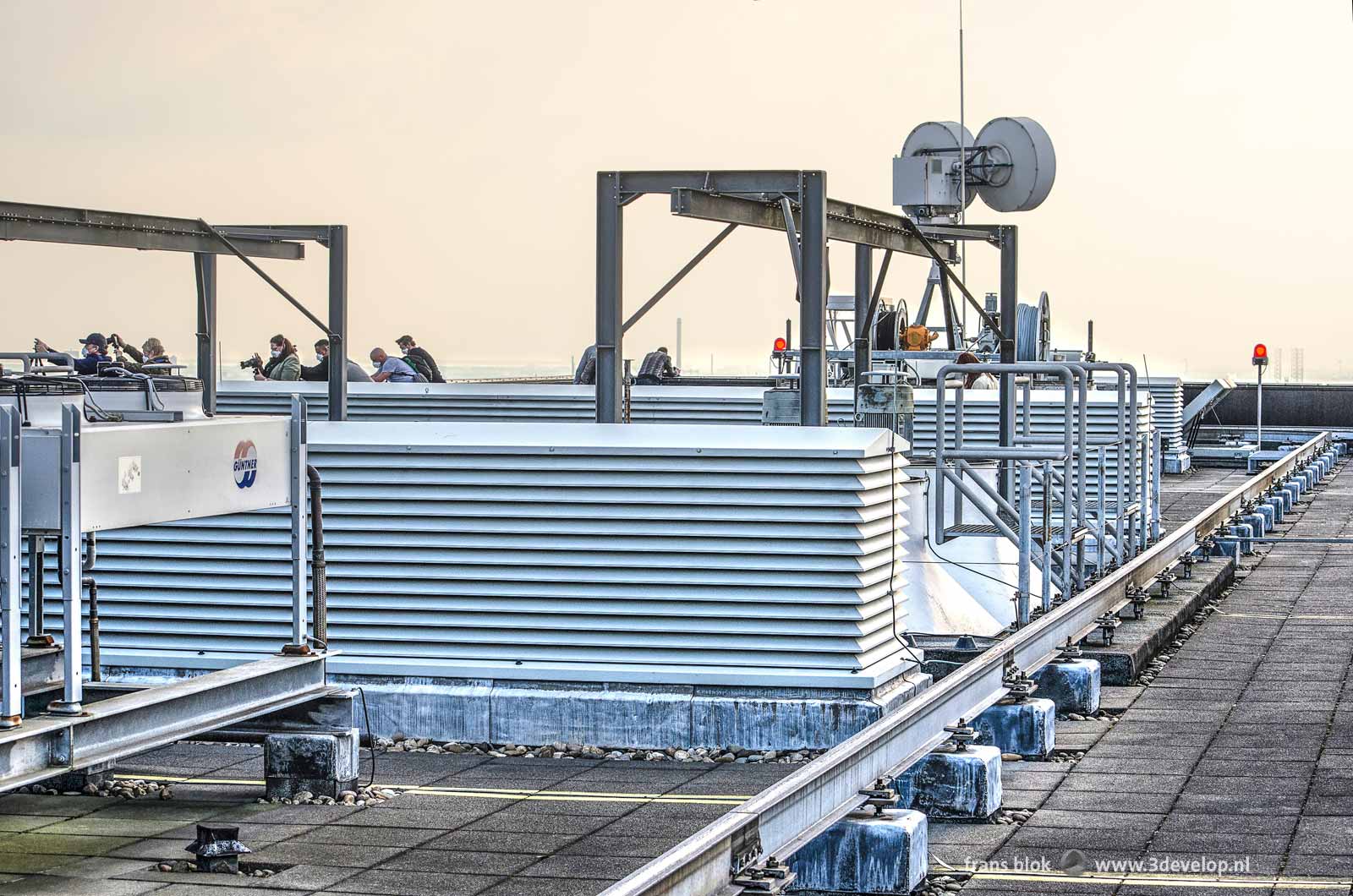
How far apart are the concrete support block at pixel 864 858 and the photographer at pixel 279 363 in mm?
18992

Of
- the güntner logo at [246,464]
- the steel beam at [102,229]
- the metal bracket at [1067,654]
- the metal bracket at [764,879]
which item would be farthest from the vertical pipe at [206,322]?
the metal bracket at [764,879]

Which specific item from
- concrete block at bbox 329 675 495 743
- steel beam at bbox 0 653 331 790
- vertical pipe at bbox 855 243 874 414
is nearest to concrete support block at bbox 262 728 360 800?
steel beam at bbox 0 653 331 790

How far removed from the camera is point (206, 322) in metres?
15.2

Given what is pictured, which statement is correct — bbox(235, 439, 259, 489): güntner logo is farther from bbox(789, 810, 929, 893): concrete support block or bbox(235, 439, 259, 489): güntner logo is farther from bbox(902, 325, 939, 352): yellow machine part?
bbox(902, 325, 939, 352): yellow machine part

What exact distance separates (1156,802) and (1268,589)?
8.99m

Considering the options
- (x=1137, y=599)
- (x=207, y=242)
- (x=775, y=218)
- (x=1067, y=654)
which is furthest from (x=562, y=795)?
(x=207, y=242)

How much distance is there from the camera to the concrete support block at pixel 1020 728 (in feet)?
31.3

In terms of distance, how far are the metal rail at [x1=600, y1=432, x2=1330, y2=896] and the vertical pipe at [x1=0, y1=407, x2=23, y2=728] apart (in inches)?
97.6

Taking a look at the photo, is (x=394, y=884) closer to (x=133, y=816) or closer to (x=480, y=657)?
(x=133, y=816)

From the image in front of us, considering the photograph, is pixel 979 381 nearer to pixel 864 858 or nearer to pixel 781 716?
pixel 781 716

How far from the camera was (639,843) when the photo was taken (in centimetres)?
804

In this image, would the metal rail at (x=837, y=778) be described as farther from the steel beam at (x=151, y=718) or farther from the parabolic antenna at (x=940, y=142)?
the parabolic antenna at (x=940, y=142)

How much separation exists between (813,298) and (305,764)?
14.8 ft

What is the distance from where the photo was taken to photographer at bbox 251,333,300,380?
25062 mm
